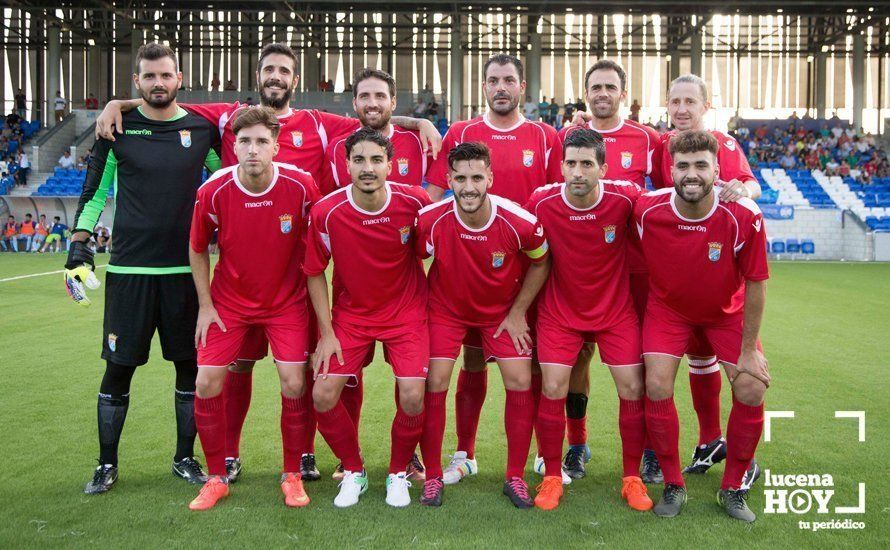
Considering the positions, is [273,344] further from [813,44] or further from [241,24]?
[813,44]

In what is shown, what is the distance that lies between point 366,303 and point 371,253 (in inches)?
10.8

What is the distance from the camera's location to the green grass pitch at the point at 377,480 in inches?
136

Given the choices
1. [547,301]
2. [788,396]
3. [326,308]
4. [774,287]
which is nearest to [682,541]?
[547,301]

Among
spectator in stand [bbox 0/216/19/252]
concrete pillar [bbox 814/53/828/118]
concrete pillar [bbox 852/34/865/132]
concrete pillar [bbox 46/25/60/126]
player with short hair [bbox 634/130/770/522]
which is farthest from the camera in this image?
concrete pillar [bbox 814/53/828/118]

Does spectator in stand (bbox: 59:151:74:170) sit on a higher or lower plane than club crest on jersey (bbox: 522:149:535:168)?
higher

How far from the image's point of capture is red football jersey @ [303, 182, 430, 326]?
13.1 ft

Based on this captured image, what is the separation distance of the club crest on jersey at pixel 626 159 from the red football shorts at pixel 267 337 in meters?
2.05

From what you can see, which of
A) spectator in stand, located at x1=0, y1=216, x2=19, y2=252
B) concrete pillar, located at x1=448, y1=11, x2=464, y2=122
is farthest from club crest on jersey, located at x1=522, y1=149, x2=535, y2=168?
concrete pillar, located at x1=448, y1=11, x2=464, y2=122

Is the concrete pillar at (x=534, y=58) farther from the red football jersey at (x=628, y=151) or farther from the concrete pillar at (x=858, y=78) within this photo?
the red football jersey at (x=628, y=151)

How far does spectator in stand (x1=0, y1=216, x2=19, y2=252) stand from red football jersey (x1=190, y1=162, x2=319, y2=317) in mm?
21103

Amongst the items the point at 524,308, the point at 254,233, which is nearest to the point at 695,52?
the point at 524,308

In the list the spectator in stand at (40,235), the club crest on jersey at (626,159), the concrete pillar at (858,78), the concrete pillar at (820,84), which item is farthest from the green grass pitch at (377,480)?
the concrete pillar at (820,84)

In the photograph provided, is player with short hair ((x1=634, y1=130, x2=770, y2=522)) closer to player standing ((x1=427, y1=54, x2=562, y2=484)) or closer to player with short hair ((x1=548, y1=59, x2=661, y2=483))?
player with short hair ((x1=548, y1=59, x2=661, y2=483))

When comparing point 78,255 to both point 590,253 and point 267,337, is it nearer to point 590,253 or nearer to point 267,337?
point 267,337
